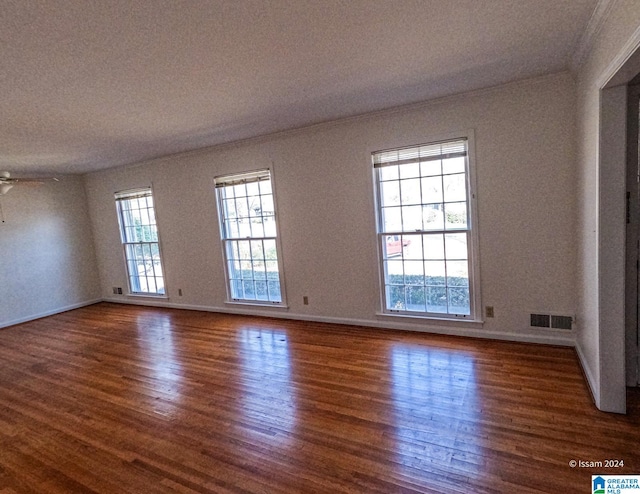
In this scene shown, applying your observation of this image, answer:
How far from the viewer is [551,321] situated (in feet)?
10.7

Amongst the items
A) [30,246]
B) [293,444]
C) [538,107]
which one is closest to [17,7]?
[293,444]

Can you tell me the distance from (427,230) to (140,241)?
509 centimetres

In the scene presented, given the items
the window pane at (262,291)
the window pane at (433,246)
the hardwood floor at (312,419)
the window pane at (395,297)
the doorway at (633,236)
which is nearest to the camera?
the hardwood floor at (312,419)

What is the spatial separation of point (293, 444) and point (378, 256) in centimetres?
234

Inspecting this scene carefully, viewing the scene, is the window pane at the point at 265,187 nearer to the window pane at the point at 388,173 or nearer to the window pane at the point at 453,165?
the window pane at the point at 388,173

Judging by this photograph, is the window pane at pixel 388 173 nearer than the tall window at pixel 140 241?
Yes

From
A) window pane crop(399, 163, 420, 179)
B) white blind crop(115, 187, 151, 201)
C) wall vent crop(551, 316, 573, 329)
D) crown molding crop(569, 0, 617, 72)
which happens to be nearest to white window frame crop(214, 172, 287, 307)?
white blind crop(115, 187, 151, 201)

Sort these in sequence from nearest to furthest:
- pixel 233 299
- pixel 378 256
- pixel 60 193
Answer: pixel 378 256, pixel 233 299, pixel 60 193

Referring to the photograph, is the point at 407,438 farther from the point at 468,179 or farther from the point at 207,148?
the point at 207,148

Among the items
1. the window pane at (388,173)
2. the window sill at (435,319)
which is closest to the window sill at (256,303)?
the window sill at (435,319)

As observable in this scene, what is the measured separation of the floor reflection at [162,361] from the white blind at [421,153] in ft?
10.0

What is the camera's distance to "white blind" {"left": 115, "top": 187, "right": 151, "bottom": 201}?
5852 mm

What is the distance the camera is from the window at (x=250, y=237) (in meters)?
4.78

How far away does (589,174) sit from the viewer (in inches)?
96.0
